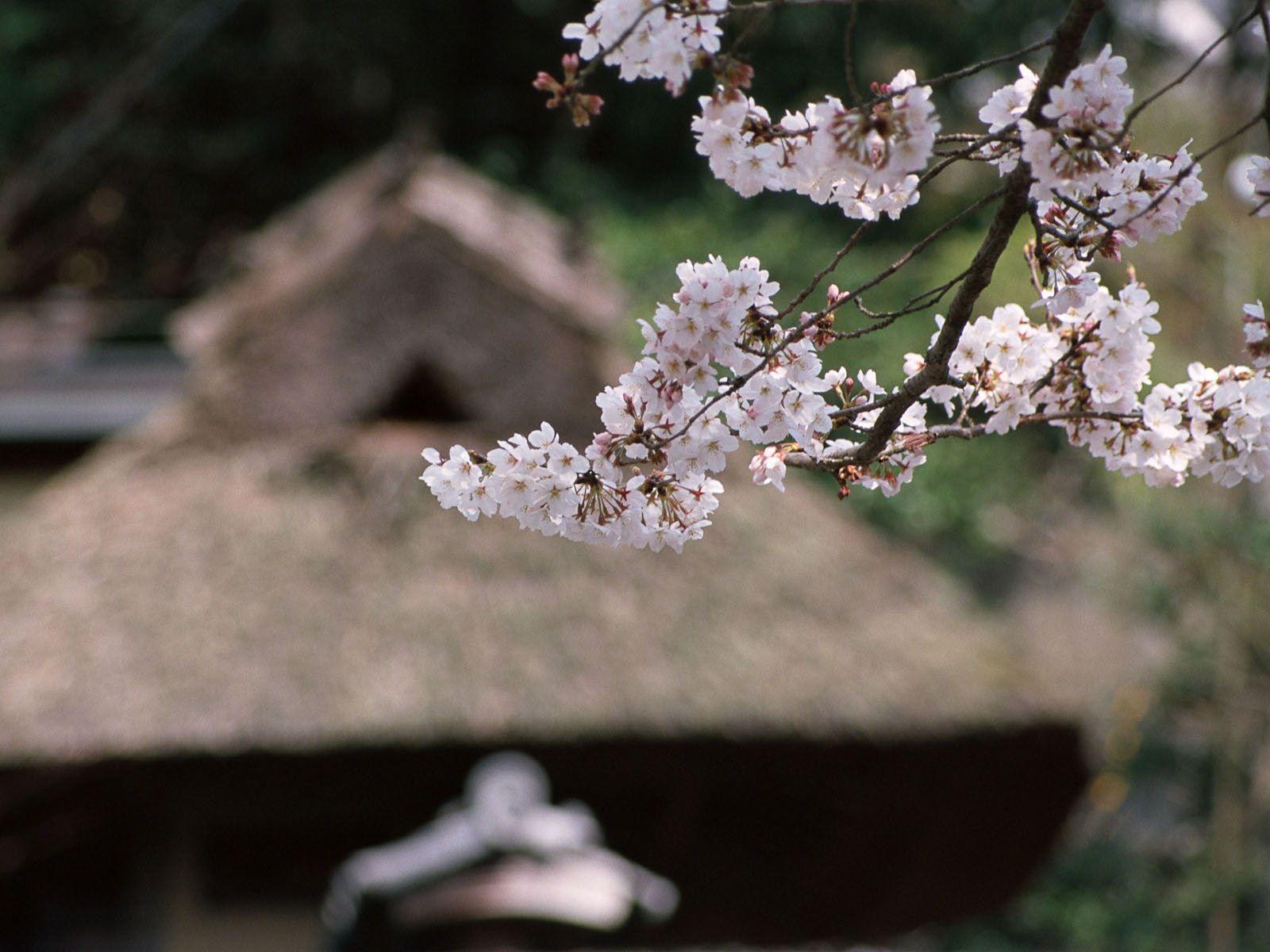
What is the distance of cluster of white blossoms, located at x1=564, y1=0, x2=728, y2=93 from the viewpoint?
122 centimetres

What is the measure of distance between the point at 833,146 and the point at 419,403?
6.22 m

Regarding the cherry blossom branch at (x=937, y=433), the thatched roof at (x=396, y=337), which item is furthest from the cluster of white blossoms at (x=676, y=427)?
the thatched roof at (x=396, y=337)

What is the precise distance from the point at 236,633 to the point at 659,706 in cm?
161

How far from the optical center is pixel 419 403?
730 centimetres

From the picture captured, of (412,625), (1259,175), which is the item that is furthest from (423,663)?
(1259,175)

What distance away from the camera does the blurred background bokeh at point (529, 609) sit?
5.75 metres

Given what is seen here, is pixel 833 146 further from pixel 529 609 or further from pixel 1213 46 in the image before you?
pixel 529 609

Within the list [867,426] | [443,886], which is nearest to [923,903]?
[443,886]

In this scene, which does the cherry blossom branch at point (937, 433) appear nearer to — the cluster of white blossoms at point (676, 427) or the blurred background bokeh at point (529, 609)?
the cluster of white blossoms at point (676, 427)

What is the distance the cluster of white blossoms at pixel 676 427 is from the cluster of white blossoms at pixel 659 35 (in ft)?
0.55

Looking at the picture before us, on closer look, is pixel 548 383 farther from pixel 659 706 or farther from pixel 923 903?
pixel 923 903

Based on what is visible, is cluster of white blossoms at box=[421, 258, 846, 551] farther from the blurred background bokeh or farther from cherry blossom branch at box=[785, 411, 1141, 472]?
the blurred background bokeh

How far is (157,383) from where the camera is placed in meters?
8.98

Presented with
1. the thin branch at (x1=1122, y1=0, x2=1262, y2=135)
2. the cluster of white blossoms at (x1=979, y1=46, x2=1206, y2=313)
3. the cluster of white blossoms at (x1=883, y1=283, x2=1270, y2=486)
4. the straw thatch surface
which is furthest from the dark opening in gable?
the thin branch at (x1=1122, y1=0, x2=1262, y2=135)
